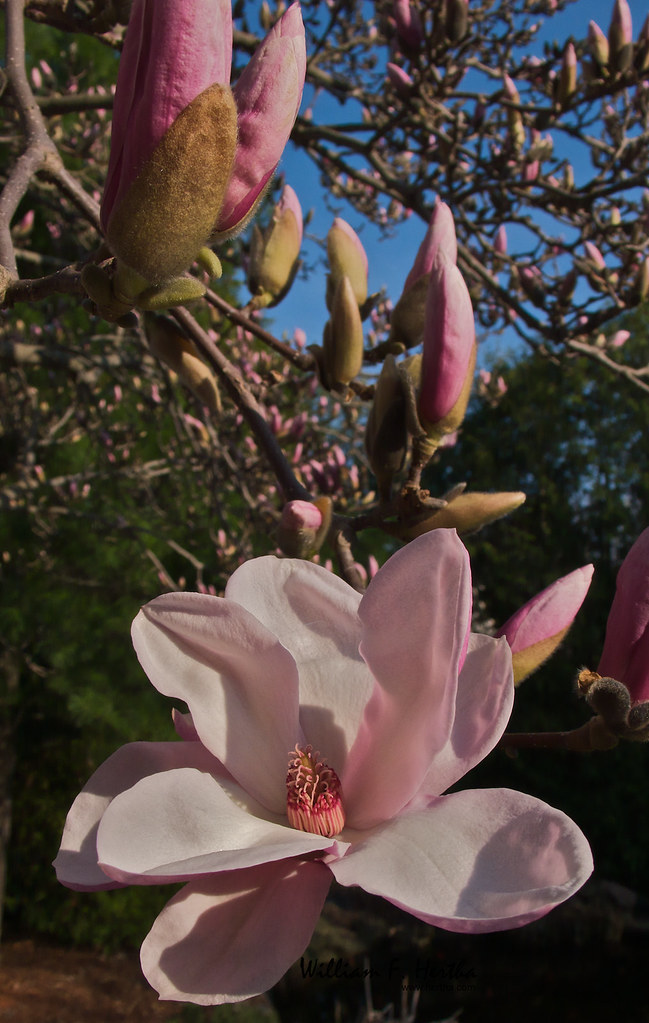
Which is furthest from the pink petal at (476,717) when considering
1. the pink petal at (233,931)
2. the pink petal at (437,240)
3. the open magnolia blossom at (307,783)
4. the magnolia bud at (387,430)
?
the pink petal at (437,240)

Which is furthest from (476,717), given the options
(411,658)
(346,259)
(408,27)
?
(408,27)

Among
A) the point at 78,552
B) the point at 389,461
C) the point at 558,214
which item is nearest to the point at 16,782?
the point at 78,552

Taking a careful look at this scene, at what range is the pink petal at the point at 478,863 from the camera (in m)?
0.42

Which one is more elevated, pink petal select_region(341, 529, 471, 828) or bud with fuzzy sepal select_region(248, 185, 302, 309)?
bud with fuzzy sepal select_region(248, 185, 302, 309)

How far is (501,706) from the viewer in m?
0.55

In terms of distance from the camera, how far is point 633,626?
0.67 metres

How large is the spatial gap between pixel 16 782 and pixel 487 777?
17.5 ft

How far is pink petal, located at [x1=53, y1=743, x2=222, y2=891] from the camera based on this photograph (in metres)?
0.52

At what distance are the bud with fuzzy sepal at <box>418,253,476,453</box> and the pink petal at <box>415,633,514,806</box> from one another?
31cm

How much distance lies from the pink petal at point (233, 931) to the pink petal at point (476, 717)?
106 millimetres

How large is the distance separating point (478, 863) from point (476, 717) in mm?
113

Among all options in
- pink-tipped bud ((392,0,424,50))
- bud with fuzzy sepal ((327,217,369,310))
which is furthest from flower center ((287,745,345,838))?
pink-tipped bud ((392,0,424,50))

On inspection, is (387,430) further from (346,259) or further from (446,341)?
(346,259)

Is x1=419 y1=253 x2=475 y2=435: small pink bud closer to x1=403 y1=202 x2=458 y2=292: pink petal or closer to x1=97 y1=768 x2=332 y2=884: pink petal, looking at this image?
x1=403 y1=202 x2=458 y2=292: pink petal
